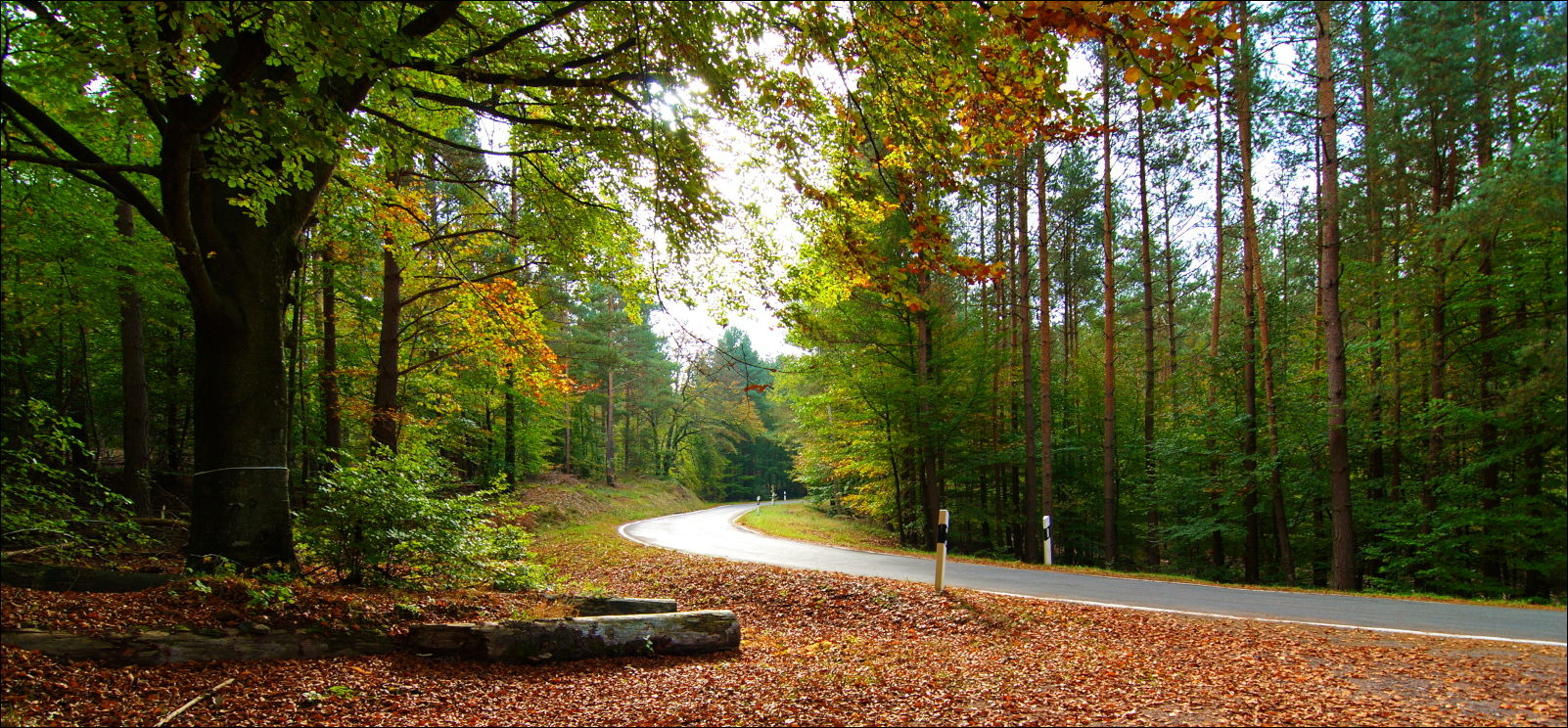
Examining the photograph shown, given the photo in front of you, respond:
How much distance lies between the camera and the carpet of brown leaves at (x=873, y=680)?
2.60 metres

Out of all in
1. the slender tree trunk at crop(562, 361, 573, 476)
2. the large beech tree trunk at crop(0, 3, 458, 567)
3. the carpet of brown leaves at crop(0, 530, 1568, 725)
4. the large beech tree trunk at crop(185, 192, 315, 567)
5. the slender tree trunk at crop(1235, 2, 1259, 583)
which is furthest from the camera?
the slender tree trunk at crop(562, 361, 573, 476)

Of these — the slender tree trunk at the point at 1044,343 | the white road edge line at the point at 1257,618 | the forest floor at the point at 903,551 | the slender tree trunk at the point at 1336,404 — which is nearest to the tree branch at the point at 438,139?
the forest floor at the point at 903,551

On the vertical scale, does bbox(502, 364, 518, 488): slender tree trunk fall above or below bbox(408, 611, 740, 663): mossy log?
above

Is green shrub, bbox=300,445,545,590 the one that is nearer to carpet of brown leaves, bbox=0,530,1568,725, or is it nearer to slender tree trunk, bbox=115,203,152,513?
carpet of brown leaves, bbox=0,530,1568,725

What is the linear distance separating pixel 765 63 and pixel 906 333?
551 inches

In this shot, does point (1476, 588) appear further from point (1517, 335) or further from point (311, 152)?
point (311, 152)

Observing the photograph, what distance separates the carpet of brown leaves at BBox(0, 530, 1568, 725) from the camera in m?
2.60

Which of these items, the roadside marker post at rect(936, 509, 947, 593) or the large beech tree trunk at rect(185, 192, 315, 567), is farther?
the roadside marker post at rect(936, 509, 947, 593)

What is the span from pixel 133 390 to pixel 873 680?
1146 centimetres

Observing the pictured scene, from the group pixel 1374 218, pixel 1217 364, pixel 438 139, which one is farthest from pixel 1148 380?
pixel 438 139

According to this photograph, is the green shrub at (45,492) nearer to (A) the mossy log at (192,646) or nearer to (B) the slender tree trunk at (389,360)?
(A) the mossy log at (192,646)

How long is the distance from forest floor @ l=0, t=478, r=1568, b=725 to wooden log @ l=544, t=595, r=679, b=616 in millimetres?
623

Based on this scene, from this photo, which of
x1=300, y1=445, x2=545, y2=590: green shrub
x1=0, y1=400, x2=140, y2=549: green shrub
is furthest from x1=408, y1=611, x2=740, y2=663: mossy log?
x1=0, y1=400, x2=140, y2=549: green shrub

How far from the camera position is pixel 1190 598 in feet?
26.0
